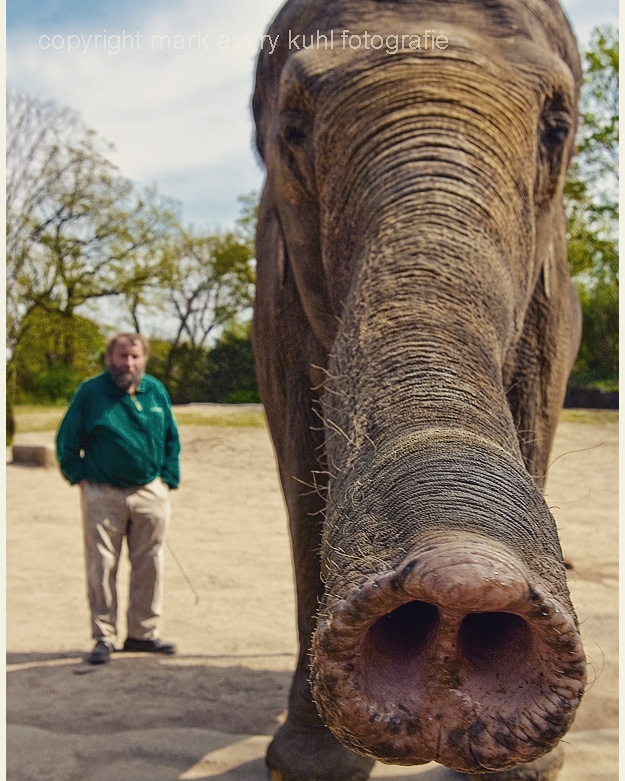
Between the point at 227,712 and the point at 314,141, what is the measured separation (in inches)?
102

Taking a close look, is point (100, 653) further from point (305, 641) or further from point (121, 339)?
point (305, 641)

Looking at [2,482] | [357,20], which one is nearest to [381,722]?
[2,482]

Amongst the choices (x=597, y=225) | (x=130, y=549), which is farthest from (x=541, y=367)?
(x=597, y=225)

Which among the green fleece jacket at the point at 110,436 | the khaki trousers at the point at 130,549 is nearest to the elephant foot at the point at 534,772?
the khaki trousers at the point at 130,549

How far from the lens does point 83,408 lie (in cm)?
527

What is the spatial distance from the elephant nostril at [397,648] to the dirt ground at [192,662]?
544mm

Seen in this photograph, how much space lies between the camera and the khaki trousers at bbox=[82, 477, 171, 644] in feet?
17.1

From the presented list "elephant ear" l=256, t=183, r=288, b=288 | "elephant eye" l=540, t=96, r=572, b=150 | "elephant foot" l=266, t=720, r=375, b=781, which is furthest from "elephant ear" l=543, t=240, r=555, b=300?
"elephant foot" l=266, t=720, r=375, b=781

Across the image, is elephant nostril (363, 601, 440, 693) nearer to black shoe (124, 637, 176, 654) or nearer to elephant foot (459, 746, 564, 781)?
elephant foot (459, 746, 564, 781)

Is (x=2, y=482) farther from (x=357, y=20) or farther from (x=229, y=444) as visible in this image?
(x=229, y=444)

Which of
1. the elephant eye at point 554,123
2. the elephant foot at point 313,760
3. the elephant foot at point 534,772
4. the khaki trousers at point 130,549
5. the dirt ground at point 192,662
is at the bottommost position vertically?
the dirt ground at point 192,662

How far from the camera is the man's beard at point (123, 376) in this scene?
525 cm

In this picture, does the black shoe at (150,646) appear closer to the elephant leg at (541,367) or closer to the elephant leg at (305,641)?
the elephant leg at (305,641)

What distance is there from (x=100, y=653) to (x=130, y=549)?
0.64m
